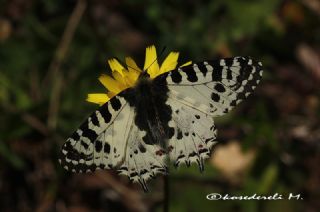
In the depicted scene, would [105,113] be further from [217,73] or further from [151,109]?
[217,73]

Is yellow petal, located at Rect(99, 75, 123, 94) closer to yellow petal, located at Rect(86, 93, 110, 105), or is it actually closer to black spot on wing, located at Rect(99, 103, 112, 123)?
yellow petal, located at Rect(86, 93, 110, 105)

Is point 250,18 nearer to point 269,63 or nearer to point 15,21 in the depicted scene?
point 269,63

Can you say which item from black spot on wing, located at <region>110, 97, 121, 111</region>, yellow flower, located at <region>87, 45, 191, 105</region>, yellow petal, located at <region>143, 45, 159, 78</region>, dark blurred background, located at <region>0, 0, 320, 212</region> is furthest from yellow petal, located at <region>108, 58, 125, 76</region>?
dark blurred background, located at <region>0, 0, 320, 212</region>

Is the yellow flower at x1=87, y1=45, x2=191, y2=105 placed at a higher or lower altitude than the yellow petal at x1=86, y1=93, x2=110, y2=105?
higher

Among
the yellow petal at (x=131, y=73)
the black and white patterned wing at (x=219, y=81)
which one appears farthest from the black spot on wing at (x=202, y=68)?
the yellow petal at (x=131, y=73)

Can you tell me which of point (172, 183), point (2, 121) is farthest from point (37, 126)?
point (172, 183)

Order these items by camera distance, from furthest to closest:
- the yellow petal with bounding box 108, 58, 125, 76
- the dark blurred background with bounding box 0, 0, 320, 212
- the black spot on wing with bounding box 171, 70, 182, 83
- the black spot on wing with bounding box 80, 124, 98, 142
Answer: the dark blurred background with bounding box 0, 0, 320, 212
the yellow petal with bounding box 108, 58, 125, 76
the black spot on wing with bounding box 171, 70, 182, 83
the black spot on wing with bounding box 80, 124, 98, 142

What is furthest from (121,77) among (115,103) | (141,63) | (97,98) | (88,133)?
(141,63)

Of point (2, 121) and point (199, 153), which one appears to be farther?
point (2, 121)
